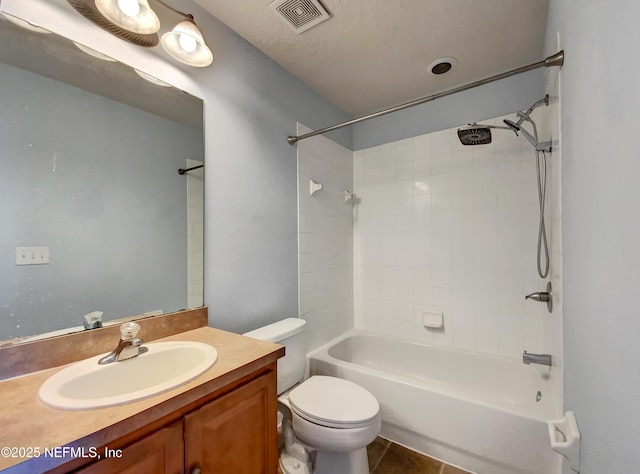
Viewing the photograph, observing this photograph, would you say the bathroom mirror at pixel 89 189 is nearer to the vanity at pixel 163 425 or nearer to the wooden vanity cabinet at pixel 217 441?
the vanity at pixel 163 425

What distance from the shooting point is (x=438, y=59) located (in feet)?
6.07

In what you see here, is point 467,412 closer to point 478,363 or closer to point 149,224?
point 478,363

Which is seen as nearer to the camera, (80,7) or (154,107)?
(80,7)

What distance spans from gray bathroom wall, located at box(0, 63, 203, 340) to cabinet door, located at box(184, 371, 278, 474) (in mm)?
617

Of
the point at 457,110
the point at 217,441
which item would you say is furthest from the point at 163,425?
the point at 457,110

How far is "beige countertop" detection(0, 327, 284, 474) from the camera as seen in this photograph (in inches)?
20.6

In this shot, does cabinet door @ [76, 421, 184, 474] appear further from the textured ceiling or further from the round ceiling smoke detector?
the round ceiling smoke detector

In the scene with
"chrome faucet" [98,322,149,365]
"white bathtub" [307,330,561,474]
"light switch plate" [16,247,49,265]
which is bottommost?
"white bathtub" [307,330,561,474]

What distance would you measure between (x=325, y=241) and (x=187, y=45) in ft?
5.04

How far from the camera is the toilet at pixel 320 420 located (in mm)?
1261

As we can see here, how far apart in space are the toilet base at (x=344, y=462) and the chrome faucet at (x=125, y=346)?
109cm

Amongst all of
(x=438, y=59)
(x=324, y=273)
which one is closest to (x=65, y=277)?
(x=324, y=273)

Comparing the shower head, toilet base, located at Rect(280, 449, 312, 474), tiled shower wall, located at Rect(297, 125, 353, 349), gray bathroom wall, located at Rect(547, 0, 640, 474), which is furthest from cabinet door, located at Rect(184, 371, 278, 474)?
the shower head

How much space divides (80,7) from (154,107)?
380mm
